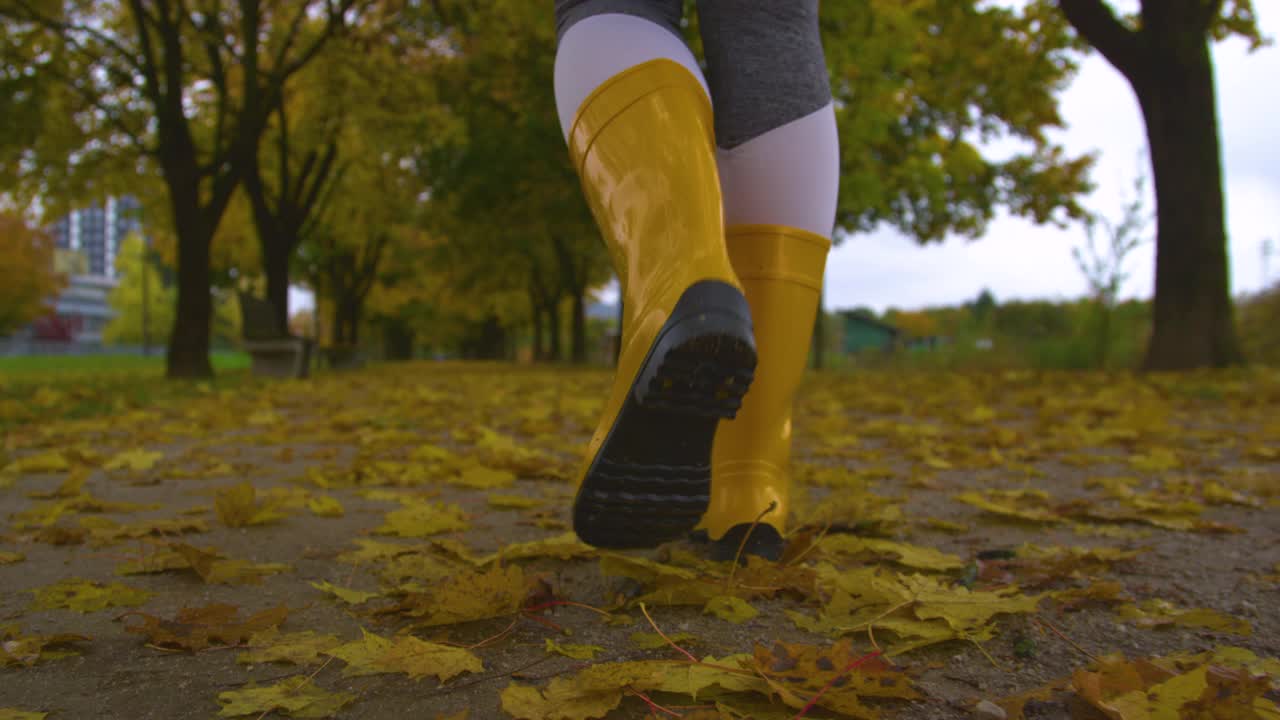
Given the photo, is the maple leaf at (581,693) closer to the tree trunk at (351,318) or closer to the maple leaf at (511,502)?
the maple leaf at (511,502)

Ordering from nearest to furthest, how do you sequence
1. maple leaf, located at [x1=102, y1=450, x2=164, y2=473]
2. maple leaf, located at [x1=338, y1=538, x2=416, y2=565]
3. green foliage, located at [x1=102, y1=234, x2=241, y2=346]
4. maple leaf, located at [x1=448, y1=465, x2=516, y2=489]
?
maple leaf, located at [x1=338, y1=538, x2=416, y2=565]
maple leaf, located at [x1=448, y1=465, x2=516, y2=489]
maple leaf, located at [x1=102, y1=450, x2=164, y2=473]
green foliage, located at [x1=102, y1=234, x2=241, y2=346]

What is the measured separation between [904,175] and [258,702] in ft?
44.3

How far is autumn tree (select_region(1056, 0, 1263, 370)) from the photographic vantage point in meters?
7.76

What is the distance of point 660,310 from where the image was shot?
1.07m

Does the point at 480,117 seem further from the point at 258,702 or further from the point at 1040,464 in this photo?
the point at 258,702

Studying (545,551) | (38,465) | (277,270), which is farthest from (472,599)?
(277,270)

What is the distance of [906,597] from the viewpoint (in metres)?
1.12

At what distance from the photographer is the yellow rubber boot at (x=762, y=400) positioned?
135 centimetres

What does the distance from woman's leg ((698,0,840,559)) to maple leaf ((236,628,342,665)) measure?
0.63 meters

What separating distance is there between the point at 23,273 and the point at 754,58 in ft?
157

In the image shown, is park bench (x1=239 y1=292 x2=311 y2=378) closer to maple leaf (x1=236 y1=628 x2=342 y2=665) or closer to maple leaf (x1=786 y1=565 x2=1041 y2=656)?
maple leaf (x1=236 y1=628 x2=342 y2=665)

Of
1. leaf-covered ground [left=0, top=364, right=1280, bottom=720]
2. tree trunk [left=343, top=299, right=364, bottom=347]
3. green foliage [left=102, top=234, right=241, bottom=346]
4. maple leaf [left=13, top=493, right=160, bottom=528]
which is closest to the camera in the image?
leaf-covered ground [left=0, top=364, right=1280, bottom=720]

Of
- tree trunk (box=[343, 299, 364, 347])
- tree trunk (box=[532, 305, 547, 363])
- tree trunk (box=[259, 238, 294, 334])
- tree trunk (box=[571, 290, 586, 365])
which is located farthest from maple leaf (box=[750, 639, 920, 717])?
tree trunk (box=[532, 305, 547, 363])

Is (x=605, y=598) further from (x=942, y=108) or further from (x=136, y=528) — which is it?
(x=942, y=108)
